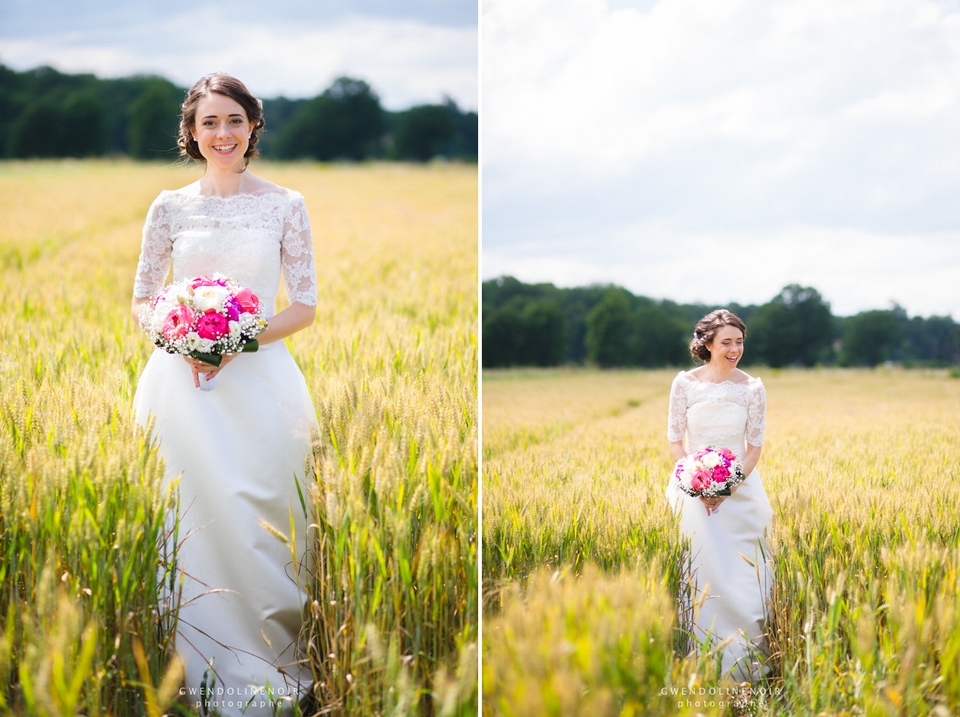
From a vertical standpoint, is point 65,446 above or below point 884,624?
above

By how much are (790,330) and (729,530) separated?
1.05 m

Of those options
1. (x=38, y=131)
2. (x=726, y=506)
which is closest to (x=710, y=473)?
(x=726, y=506)

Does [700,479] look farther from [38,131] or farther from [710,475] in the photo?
[38,131]

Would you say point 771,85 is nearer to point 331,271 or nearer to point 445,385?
point 445,385

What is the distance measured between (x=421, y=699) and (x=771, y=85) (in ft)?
9.81

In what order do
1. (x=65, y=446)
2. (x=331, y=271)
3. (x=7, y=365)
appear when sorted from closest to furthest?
1. (x=65, y=446)
2. (x=7, y=365)
3. (x=331, y=271)

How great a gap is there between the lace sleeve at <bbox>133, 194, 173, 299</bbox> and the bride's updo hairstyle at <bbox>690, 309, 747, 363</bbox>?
7.83ft

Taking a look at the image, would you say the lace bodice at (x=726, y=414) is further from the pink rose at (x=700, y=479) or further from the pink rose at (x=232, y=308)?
the pink rose at (x=232, y=308)

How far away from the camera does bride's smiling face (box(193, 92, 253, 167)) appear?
252cm

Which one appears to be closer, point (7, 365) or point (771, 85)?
point (771, 85)

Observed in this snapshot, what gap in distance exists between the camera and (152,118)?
27.4 feet

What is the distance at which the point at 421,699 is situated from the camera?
212 cm

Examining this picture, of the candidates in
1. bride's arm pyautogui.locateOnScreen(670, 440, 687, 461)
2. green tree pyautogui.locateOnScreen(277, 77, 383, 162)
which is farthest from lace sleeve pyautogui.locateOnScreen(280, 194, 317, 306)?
green tree pyautogui.locateOnScreen(277, 77, 383, 162)

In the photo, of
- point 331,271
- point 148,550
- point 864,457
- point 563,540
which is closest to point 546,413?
point 563,540
